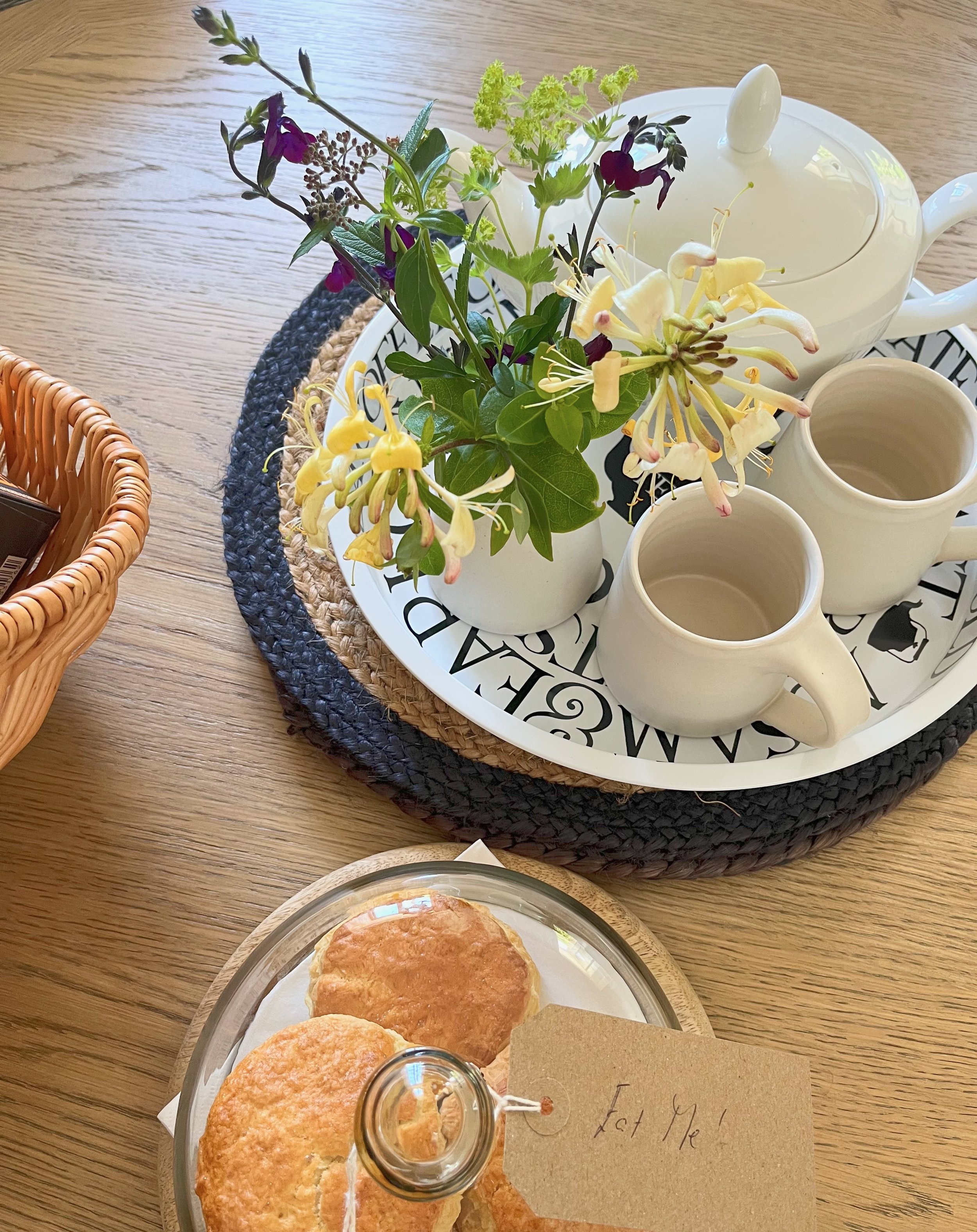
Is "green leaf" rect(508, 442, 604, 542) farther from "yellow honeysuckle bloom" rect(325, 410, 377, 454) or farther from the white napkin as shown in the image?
the white napkin

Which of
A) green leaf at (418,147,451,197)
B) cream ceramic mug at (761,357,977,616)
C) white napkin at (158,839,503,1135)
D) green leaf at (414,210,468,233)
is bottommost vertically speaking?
white napkin at (158,839,503,1135)

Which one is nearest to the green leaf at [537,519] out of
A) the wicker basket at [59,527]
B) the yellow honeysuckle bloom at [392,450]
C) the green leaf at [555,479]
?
the green leaf at [555,479]

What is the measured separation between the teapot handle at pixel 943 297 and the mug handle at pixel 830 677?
26 cm

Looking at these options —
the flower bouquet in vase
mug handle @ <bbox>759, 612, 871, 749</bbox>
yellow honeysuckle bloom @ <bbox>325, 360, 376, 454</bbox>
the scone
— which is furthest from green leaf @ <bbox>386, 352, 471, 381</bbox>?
the scone

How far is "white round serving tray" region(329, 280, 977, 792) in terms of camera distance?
57 cm

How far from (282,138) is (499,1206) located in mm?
475

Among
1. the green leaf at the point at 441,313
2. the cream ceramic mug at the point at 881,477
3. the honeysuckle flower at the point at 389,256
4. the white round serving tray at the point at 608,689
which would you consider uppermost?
the honeysuckle flower at the point at 389,256

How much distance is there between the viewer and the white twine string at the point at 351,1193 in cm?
42

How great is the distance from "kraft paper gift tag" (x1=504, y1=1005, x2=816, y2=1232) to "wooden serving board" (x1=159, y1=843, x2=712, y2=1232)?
0.39 ft

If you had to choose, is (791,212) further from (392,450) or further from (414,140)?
(392,450)

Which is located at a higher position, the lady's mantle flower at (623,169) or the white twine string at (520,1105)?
the lady's mantle flower at (623,169)

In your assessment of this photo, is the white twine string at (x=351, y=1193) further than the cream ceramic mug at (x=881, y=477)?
No

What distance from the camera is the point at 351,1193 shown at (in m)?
0.42

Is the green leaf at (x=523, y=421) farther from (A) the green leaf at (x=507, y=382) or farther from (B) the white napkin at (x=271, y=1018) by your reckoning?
(B) the white napkin at (x=271, y=1018)
